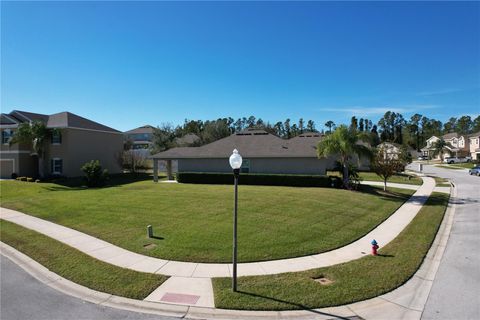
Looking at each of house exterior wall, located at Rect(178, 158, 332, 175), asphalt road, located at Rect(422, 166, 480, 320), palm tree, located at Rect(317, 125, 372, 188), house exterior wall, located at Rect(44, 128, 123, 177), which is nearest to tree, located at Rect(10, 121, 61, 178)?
house exterior wall, located at Rect(44, 128, 123, 177)

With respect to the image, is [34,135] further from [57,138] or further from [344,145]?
[344,145]

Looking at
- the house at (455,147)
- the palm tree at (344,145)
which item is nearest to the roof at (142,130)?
the palm tree at (344,145)

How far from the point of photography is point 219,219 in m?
13.3

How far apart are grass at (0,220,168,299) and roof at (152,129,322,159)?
1878 centimetres

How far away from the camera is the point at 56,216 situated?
1509 cm

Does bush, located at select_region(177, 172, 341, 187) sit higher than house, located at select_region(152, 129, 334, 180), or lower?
lower

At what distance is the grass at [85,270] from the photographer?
282 inches

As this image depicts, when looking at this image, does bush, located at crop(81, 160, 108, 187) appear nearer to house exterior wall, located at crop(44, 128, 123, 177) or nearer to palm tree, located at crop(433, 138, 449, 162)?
house exterior wall, located at crop(44, 128, 123, 177)

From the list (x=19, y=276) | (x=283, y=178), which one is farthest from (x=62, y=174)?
(x=19, y=276)

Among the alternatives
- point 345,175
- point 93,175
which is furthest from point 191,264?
point 93,175

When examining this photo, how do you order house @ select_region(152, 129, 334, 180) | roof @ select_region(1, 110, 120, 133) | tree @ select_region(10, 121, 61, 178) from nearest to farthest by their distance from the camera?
house @ select_region(152, 129, 334, 180), tree @ select_region(10, 121, 61, 178), roof @ select_region(1, 110, 120, 133)

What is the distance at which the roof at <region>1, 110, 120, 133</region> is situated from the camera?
114 ft

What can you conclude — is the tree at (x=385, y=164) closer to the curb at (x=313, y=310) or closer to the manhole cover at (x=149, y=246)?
the curb at (x=313, y=310)

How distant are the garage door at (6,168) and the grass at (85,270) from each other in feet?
98.4
